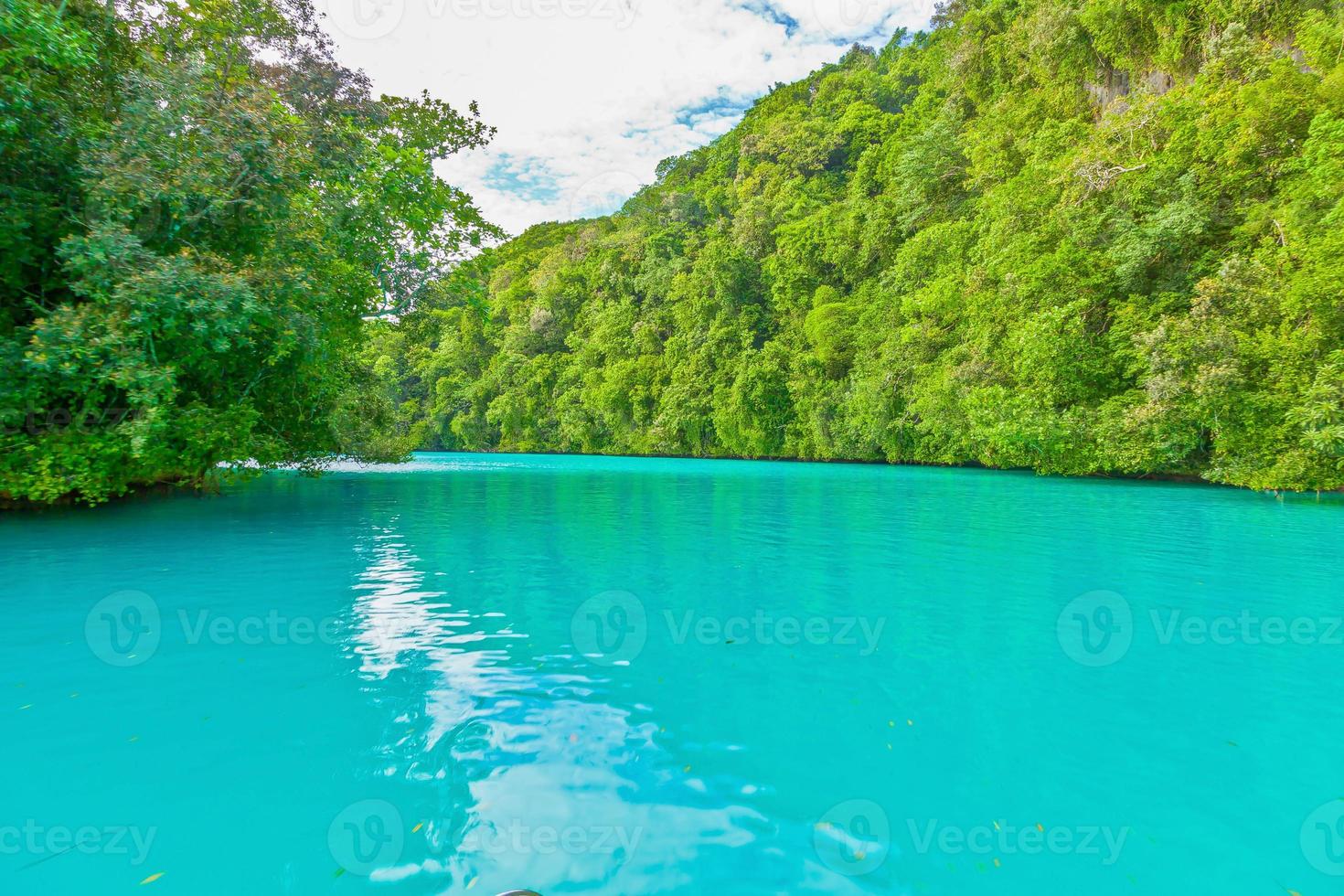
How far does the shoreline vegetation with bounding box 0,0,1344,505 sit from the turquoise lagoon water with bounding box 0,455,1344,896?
4.23 meters

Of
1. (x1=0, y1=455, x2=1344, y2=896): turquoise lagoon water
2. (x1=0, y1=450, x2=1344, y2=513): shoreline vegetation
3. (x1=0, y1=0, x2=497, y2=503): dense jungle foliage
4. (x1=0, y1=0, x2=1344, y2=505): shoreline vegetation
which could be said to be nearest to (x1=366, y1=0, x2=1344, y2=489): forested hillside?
(x1=0, y1=0, x2=1344, y2=505): shoreline vegetation

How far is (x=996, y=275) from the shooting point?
31656mm

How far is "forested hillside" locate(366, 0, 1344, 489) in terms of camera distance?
21109 mm

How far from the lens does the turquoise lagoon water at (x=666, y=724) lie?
117 inches

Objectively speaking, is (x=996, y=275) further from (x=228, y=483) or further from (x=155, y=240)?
(x=228, y=483)

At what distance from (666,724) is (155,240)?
12760 mm

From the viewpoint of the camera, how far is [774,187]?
5716 centimetres

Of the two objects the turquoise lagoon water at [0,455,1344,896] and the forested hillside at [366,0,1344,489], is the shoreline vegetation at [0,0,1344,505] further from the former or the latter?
the turquoise lagoon water at [0,455,1344,896]

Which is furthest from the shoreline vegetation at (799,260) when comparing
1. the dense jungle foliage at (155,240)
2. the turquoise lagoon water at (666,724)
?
the turquoise lagoon water at (666,724)

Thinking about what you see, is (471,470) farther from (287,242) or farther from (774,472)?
(287,242)

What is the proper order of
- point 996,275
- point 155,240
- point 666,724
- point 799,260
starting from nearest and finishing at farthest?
point 666,724 < point 155,240 < point 996,275 < point 799,260

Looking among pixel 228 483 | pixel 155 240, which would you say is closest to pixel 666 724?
pixel 155 240

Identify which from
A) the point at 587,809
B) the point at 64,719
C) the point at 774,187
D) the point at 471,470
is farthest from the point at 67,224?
the point at 774,187

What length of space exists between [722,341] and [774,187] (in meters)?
15.1
